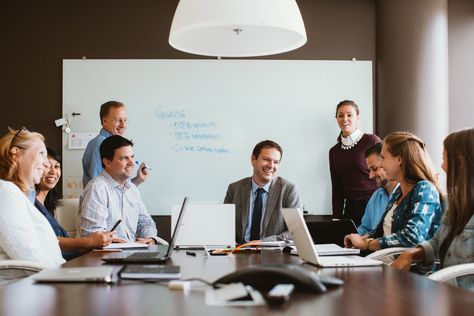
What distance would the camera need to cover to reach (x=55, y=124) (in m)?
5.33

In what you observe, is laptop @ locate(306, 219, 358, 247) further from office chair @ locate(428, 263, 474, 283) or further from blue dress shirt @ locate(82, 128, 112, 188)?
blue dress shirt @ locate(82, 128, 112, 188)

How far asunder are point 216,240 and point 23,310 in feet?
5.92

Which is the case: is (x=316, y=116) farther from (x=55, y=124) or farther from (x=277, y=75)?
(x=55, y=124)

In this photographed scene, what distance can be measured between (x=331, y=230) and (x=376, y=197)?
0.46 meters

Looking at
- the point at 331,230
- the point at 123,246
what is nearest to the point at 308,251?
the point at 123,246

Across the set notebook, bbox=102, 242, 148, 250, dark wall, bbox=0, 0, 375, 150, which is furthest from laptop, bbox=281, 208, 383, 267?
dark wall, bbox=0, 0, 375, 150

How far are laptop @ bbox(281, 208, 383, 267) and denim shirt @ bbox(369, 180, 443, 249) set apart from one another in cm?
64

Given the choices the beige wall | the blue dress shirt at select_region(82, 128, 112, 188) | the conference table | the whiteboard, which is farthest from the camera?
the beige wall

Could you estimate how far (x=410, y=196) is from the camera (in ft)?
9.77

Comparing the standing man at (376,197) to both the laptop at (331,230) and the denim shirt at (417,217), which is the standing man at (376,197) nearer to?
the laptop at (331,230)

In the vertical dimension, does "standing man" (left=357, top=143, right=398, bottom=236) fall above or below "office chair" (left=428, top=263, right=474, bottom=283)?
above

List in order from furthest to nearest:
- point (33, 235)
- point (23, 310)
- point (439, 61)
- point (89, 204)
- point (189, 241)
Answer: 1. point (439, 61)
2. point (89, 204)
3. point (189, 241)
4. point (33, 235)
5. point (23, 310)

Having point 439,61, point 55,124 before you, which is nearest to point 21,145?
point 55,124

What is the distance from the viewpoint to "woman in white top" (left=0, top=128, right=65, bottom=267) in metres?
2.44
